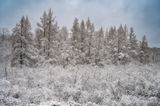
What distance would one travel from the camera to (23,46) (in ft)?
97.1

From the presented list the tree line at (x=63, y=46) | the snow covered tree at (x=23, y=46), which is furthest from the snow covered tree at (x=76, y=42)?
the snow covered tree at (x=23, y=46)

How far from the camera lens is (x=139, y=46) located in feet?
169

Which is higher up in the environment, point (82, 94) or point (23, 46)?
point (23, 46)

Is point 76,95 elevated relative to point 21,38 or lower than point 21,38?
lower

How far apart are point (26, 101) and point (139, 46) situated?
47.0 meters

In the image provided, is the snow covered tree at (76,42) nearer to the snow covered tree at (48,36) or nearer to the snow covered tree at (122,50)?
the snow covered tree at (48,36)

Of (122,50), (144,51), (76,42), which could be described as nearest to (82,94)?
(76,42)

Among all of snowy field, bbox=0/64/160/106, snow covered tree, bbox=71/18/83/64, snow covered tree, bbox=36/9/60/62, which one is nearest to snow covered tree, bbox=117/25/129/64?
snow covered tree, bbox=71/18/83/64

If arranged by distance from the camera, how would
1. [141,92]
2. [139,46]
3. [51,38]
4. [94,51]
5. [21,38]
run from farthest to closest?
[139,46] → [94,51] → [51,38] → [21,38] → [141,92]

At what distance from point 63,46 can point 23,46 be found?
27.4ft

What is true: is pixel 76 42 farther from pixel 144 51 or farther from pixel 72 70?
pixel 72 70

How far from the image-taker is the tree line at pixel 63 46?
29.2 meters

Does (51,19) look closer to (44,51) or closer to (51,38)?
(51,38)

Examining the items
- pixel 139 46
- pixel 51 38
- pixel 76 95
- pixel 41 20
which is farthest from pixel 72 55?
pixel 76 95
